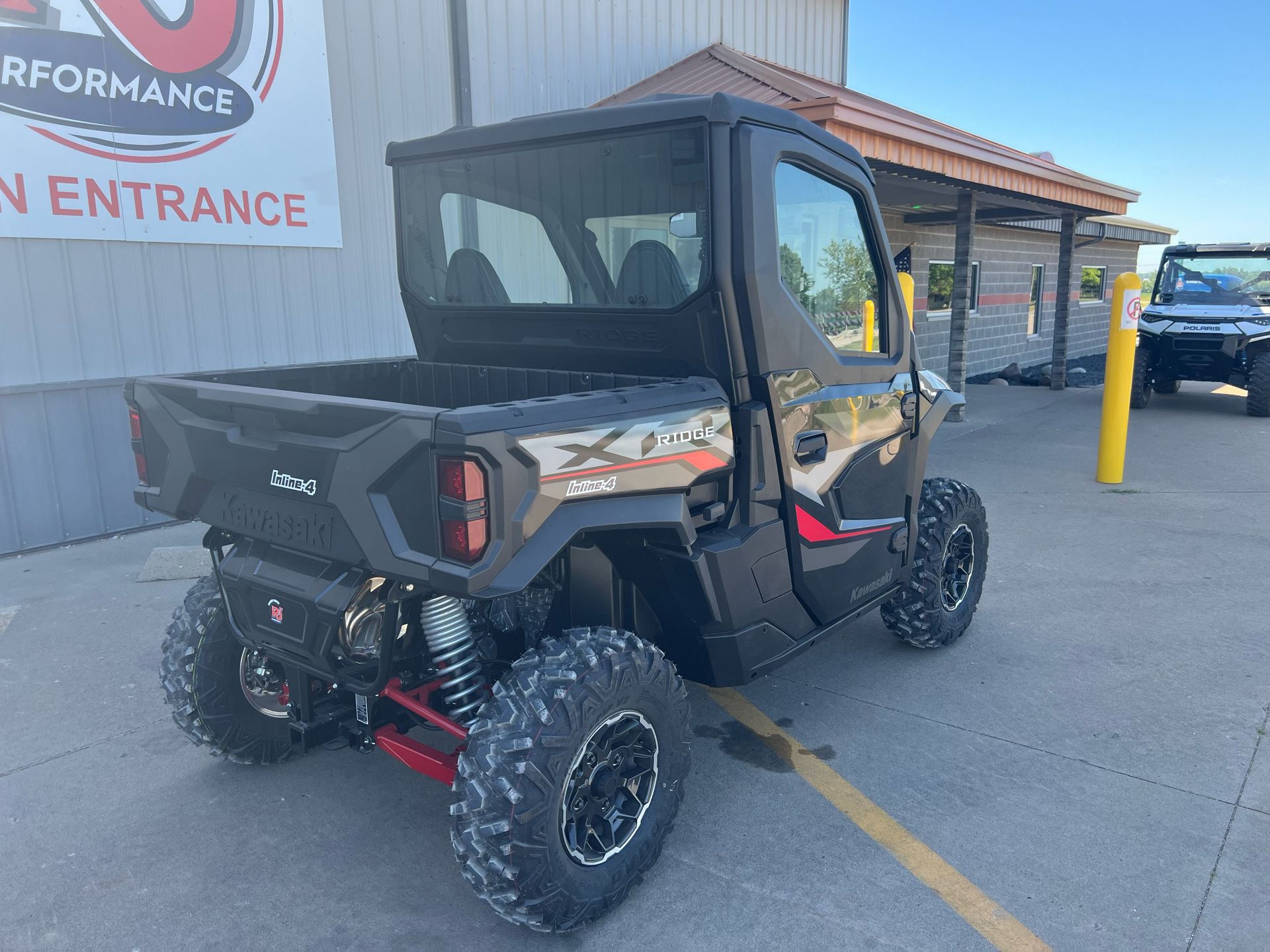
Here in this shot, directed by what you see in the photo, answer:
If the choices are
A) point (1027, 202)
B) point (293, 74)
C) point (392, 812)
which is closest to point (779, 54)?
point (1027, 202)

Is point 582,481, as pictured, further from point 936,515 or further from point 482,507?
point 936,515

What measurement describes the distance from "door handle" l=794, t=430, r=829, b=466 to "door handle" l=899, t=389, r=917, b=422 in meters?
0.66

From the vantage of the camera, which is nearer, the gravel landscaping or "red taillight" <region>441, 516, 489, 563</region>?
"red taillight" <region>441, 516, 489, 563</region>

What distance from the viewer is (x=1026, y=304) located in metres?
18.9

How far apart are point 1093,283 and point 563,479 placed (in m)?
24.1

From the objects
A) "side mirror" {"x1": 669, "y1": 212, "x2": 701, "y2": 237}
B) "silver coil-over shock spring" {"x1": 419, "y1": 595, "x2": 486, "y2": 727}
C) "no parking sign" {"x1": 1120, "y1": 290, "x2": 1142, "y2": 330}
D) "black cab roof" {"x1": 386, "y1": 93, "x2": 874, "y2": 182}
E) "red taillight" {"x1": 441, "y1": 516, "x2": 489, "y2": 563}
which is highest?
"black cab roof" {"x1": 386, "y1": 93, "x2": 874, "y2": 182}

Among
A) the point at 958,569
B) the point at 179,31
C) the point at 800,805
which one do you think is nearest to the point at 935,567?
the point at 958,569

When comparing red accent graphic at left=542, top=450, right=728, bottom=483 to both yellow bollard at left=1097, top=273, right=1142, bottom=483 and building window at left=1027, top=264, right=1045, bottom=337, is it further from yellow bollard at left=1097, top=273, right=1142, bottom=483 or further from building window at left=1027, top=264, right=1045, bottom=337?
building window at left=1027, top=264, right=1045, bottom=337

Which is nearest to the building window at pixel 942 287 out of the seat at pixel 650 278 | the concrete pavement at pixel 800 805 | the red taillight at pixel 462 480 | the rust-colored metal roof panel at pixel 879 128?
the rust-colored metal roof panel at pixel 879 128

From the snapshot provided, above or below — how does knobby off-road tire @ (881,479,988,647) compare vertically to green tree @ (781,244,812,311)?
below

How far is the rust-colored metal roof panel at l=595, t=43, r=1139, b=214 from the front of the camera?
24.5 feet

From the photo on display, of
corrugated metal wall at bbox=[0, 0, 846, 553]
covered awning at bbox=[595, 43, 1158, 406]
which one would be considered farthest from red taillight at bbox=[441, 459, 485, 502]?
corrugated metal wall at bbox=[0, 0, 846, 553]

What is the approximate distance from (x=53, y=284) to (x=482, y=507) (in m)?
5.22

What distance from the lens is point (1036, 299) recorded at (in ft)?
64.9
